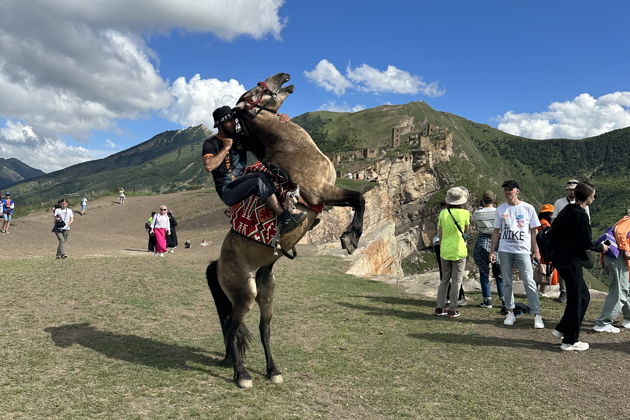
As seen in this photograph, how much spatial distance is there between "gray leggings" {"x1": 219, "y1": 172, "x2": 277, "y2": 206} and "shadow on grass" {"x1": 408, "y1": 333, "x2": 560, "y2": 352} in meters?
3.51

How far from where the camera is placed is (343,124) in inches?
5167

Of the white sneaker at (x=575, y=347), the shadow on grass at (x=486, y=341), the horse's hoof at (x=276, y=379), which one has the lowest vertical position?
the shadow on grass at (x=486, y=341)

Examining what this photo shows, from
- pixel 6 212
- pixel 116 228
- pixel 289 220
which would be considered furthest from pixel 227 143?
pixel 116 228

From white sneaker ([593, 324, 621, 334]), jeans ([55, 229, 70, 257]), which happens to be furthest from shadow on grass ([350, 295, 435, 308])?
jeans ([55, 229, 70, 257])

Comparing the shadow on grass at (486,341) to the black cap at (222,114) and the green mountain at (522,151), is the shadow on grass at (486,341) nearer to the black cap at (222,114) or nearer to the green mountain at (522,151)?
the black cap at (222,114)

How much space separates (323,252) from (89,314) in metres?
11.8

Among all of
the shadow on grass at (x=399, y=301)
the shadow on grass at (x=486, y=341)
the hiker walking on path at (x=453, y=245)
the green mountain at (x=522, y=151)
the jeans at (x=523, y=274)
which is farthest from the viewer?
the green mountain at (x=522, y=151)

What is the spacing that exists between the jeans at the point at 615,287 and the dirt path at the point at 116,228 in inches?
527

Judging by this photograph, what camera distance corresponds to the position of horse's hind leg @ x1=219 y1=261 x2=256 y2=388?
148 inches

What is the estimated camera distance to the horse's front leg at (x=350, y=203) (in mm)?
3502

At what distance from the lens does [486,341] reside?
5520mm

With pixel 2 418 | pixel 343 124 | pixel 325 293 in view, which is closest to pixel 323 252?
pixel 325 293

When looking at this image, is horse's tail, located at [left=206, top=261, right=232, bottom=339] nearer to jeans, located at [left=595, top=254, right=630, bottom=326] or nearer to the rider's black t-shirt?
the rider's black t-shirt

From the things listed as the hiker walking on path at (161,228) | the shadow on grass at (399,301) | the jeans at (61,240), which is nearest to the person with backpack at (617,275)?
the shadow on grass at (399,301)
